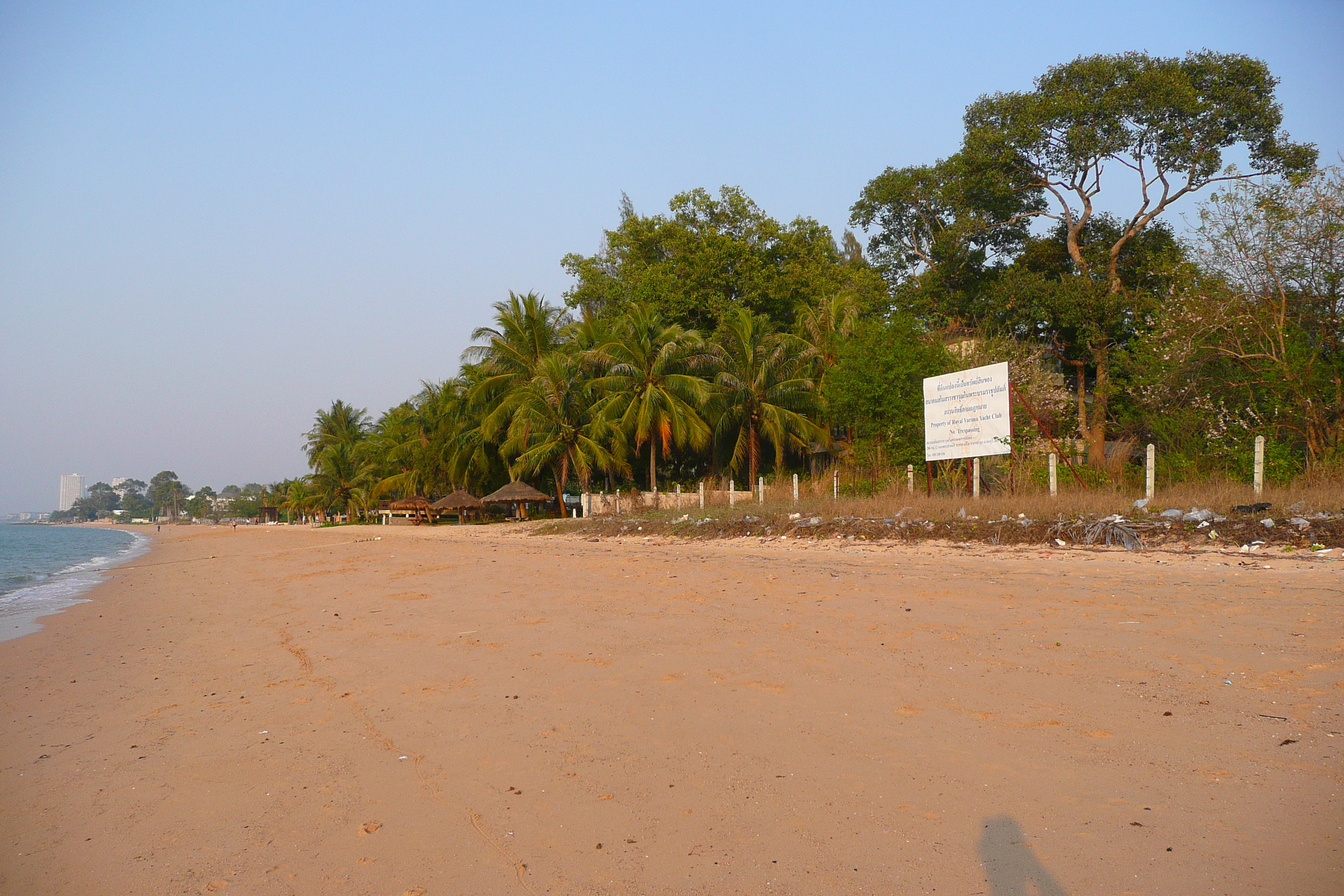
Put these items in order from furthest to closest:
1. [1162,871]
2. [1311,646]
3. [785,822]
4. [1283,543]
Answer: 1. [1283,543]
2. [1311,646]
3. [785,822]
4. [1162,871]

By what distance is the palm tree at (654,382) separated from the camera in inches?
1003

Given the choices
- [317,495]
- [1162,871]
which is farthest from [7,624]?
[317,495]

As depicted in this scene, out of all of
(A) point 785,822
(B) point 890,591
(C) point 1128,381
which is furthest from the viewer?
(C) point 1128,381

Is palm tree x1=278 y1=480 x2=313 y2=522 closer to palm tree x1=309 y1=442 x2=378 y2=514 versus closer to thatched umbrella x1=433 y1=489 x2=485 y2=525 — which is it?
palm tree x1=309 y1=442 x2=378 y2=514

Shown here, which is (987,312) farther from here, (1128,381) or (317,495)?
(317,495)

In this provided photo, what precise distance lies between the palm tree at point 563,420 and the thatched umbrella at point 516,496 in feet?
7.15

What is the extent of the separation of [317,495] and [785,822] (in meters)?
57.2

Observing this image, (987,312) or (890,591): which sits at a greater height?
(987,312)

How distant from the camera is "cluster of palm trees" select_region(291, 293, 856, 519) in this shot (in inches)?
1025

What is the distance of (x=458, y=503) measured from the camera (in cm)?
3369

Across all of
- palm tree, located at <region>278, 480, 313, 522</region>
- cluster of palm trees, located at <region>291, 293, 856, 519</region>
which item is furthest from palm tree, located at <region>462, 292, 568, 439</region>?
palm tree, located at <region>278, 480, 313, 522</region>

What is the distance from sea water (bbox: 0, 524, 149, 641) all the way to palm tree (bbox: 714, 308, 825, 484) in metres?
18.3

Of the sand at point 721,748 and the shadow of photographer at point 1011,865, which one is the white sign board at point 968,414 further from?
the shadow of photographer at point 1011,865

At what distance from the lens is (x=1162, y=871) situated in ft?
8.21
